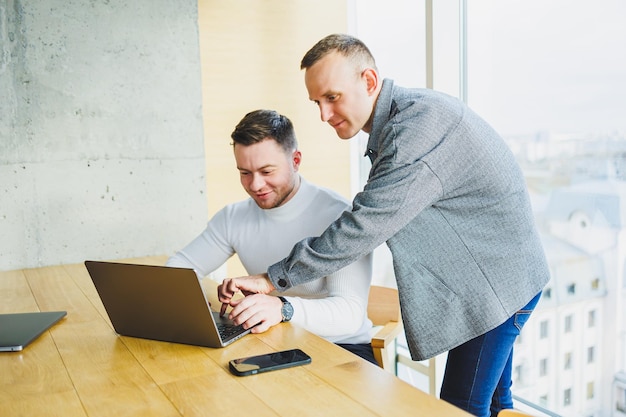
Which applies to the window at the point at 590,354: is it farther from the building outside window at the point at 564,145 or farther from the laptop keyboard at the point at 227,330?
the laptop keyboard at the point at 227,330

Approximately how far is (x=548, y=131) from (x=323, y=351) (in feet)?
5.23

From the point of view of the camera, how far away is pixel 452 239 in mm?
1621

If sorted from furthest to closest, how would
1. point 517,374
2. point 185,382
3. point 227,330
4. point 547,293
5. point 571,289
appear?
point 517,374, point 547,293, point 571,289, point 227,330, point 185,382

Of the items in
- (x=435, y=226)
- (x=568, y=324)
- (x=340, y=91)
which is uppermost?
(x=340, y=91)

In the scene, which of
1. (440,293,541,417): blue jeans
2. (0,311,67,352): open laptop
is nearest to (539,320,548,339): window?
(440,293,541,417): blue jeans

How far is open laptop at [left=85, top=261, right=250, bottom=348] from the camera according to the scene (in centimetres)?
132

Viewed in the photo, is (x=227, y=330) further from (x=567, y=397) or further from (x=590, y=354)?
(x=567, y=397)

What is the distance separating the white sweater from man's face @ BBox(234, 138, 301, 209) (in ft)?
0.12

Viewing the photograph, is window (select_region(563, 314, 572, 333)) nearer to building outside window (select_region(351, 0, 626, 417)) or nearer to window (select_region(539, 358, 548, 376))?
building outside window (select_region(351, 0, 626, 417))

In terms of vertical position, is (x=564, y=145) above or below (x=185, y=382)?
above

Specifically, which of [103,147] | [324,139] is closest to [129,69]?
[103,147]

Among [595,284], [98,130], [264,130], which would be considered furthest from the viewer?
[98,130]

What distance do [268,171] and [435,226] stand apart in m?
0.60

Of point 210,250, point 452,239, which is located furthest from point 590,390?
point 210,250
